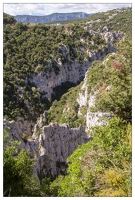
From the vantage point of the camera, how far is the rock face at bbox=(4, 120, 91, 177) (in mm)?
25109

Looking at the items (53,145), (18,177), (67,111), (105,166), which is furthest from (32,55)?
(105,166)

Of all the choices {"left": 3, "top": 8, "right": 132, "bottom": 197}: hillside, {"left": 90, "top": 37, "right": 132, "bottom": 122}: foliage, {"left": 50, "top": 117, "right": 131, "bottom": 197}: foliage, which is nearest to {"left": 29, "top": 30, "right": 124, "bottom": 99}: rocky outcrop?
{"left": 3, "top": 8, "right": 132, "bottom": 197}: hillside

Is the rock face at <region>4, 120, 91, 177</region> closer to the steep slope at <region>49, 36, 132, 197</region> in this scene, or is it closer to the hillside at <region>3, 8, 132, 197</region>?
the hillside at <region>3, 8, 132, 197</region>

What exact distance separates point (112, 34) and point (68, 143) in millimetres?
46409

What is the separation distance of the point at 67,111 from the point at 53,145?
1586 centimetres

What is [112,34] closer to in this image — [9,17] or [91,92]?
[9,17]

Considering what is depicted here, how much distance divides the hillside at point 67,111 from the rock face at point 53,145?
0.09 meters

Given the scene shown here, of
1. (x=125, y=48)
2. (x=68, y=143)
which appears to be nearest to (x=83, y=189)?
(x=125, y=48)

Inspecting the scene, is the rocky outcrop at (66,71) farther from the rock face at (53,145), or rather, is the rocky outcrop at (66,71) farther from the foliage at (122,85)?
the foliage at (122,85)

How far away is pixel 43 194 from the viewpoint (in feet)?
36.4

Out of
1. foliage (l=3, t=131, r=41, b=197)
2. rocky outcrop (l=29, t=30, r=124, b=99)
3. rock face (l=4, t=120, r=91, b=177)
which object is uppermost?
rocky outcrop (l=29, t=30, r=124, b=99)

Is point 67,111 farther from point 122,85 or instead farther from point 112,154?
point 112,154

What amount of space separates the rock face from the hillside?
90 mm

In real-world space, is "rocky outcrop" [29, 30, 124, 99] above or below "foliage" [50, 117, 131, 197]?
above
